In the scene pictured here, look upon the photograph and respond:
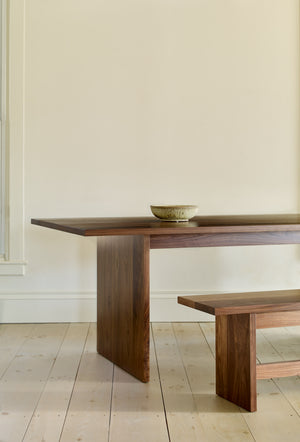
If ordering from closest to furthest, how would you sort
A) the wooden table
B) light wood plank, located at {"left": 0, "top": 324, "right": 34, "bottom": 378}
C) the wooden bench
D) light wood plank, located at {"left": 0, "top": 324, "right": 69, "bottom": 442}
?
1. light wood plank, located at {"left": 0, "top": 324, "right": 69, "bottom": 442}
2. the wooden bench
3. the wooden table
4. light wood plank, located at {"left": 0, "top": 324, "right": 34, "bottom": 378}

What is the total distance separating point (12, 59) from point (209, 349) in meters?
2.41

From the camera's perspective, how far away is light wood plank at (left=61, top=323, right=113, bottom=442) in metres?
2.44

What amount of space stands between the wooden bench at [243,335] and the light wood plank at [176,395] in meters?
0.20

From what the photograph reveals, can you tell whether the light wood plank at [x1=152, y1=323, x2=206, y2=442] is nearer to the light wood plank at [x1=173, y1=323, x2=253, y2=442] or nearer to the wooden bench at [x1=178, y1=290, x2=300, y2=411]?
Answer: the light wood plank at [x1=173, y1=323, x2=253, y2=442]

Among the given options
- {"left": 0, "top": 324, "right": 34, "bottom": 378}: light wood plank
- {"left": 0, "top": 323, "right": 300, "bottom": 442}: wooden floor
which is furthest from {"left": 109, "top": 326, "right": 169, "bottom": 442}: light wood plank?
→ {"left": 0, "top": 324, "right": 34, "bottom": 378}: light wood plank

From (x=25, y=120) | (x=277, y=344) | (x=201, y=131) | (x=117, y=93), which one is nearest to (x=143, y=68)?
(x=117, y=93)

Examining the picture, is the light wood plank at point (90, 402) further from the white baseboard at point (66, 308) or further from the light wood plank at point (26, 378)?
the white baseboard at point (66, 308)

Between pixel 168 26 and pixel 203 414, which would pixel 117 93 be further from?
pixel 203 414

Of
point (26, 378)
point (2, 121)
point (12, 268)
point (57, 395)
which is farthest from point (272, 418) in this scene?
point (2, 121)

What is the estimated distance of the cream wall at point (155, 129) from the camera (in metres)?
4.52

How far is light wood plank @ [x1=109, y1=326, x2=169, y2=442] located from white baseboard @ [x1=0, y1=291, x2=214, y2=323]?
51.9 inches

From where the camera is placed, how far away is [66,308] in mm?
4562

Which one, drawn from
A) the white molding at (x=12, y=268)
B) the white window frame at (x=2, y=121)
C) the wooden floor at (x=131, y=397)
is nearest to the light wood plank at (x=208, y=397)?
the wooden floor at (x=131, y=397)

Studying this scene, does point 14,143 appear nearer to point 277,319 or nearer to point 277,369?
point 277,319
